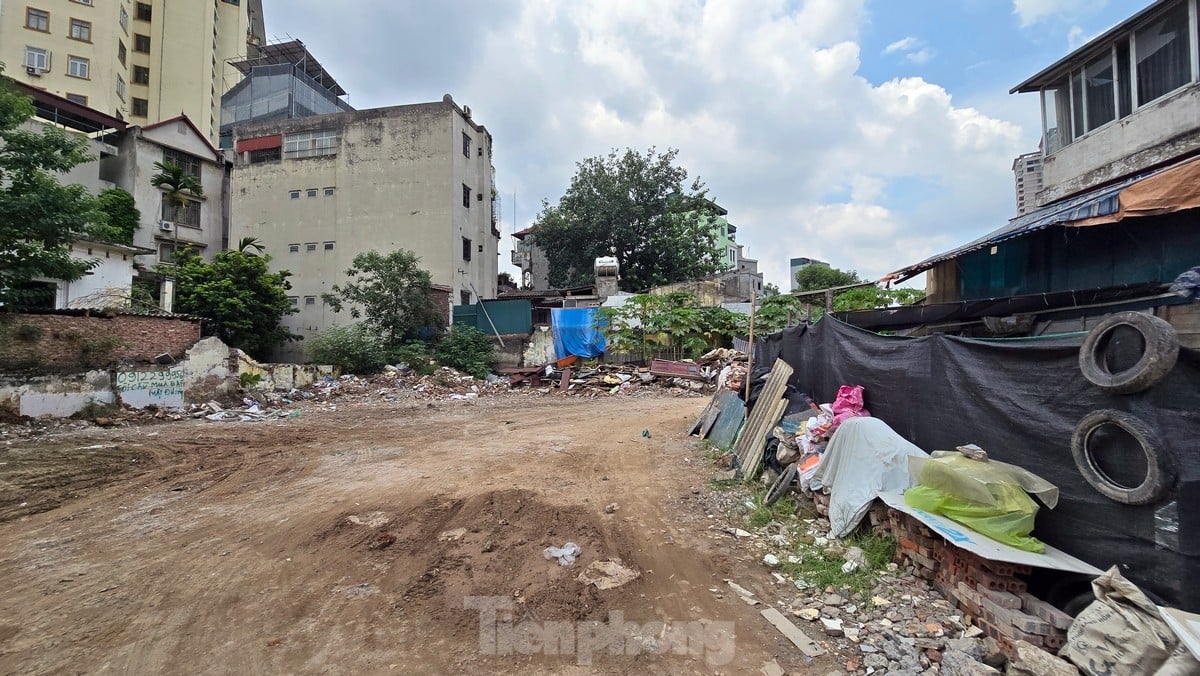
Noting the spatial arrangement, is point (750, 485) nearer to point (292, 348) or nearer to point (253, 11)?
point (292, 348)

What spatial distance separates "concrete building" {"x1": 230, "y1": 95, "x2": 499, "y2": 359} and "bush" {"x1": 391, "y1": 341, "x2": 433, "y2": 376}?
5.38 m

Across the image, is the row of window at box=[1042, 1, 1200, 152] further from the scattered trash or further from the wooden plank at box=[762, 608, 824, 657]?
the scattered trash

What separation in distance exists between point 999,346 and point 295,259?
3003cm

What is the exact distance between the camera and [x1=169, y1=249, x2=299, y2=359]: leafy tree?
66.3ft

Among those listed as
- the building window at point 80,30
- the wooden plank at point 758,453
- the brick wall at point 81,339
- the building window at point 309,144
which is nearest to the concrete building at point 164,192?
the building window at point 309,144

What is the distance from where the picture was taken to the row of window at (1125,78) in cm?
716

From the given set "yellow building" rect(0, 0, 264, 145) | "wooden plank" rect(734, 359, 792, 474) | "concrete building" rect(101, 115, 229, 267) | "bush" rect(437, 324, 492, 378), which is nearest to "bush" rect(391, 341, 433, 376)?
"bush" rect(437, 324, 492, 378)

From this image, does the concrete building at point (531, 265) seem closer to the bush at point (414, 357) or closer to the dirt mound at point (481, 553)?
the bush at point (414, 357)

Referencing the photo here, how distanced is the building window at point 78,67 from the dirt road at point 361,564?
32.4 m

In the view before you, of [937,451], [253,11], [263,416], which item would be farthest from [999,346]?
[253,11]

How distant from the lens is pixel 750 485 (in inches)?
245

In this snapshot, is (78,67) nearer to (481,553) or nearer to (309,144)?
(309,144)

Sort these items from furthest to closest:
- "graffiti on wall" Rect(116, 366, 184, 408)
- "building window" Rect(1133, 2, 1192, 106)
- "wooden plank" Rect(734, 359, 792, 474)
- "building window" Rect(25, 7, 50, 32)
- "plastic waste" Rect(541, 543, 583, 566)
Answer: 1. "building window" Rect(25, 7, 50, 32)
2. "graffiti on wall" Rect(116, 366, 184, 408)
3. "building window" Rect(1133, 2, 1192, 106)
4. "wooden plank" Rect(734, 359, 792, 474)
5. "plastic waste" Rect(541, 543, 583, 566)

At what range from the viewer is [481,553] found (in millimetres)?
4387
